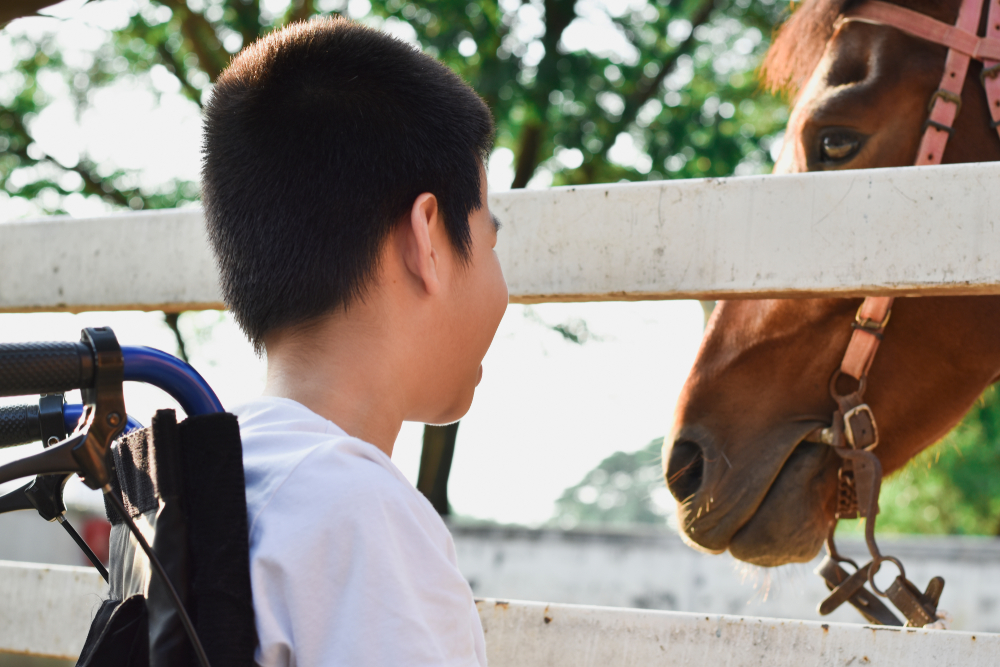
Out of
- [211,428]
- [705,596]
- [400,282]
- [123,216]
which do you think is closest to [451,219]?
[400,282]

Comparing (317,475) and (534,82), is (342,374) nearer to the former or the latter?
(317,475)

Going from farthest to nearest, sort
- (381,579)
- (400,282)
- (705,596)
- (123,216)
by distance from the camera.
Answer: (705,596) < (123,216) < (400,282) < (381,579)

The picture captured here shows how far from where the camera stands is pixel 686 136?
246 inches

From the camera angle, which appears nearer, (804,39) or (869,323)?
(869,323)

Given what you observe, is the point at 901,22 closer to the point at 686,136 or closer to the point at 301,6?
the point at 686,136

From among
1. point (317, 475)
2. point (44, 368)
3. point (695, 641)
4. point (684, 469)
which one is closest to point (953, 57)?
point (684, 469)

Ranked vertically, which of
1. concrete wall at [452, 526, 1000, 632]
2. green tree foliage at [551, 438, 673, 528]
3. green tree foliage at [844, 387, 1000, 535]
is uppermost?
concrete wall at [452, 526, 1000, 632]

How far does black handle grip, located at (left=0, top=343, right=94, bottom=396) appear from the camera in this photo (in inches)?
24.9

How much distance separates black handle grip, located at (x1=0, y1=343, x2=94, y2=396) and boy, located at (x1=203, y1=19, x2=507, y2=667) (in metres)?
0.15

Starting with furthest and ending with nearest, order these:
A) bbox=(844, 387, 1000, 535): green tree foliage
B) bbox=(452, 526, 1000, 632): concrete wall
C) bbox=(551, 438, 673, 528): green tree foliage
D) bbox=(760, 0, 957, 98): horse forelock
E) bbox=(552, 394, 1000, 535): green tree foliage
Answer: bbox=(551, 438, 673, 528): green tree foliage
bbox=(844, 387, 1000, 535): green tree foliage
bbox=(552, 394, 1000, 535): green tree foliage
bbox=(452, 526, 1000, 632): concrete wall
bbox=(760, 0, 957, 98): horse forelock

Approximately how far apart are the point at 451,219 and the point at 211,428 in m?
0.32

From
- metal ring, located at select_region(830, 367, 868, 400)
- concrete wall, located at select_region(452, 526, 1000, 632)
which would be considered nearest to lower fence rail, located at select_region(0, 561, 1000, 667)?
metal ring, located at select_region(830, 367, 868, 400)

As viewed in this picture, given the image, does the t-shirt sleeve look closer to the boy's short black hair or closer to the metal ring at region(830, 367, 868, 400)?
the boy's short black hair

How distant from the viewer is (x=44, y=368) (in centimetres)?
63
